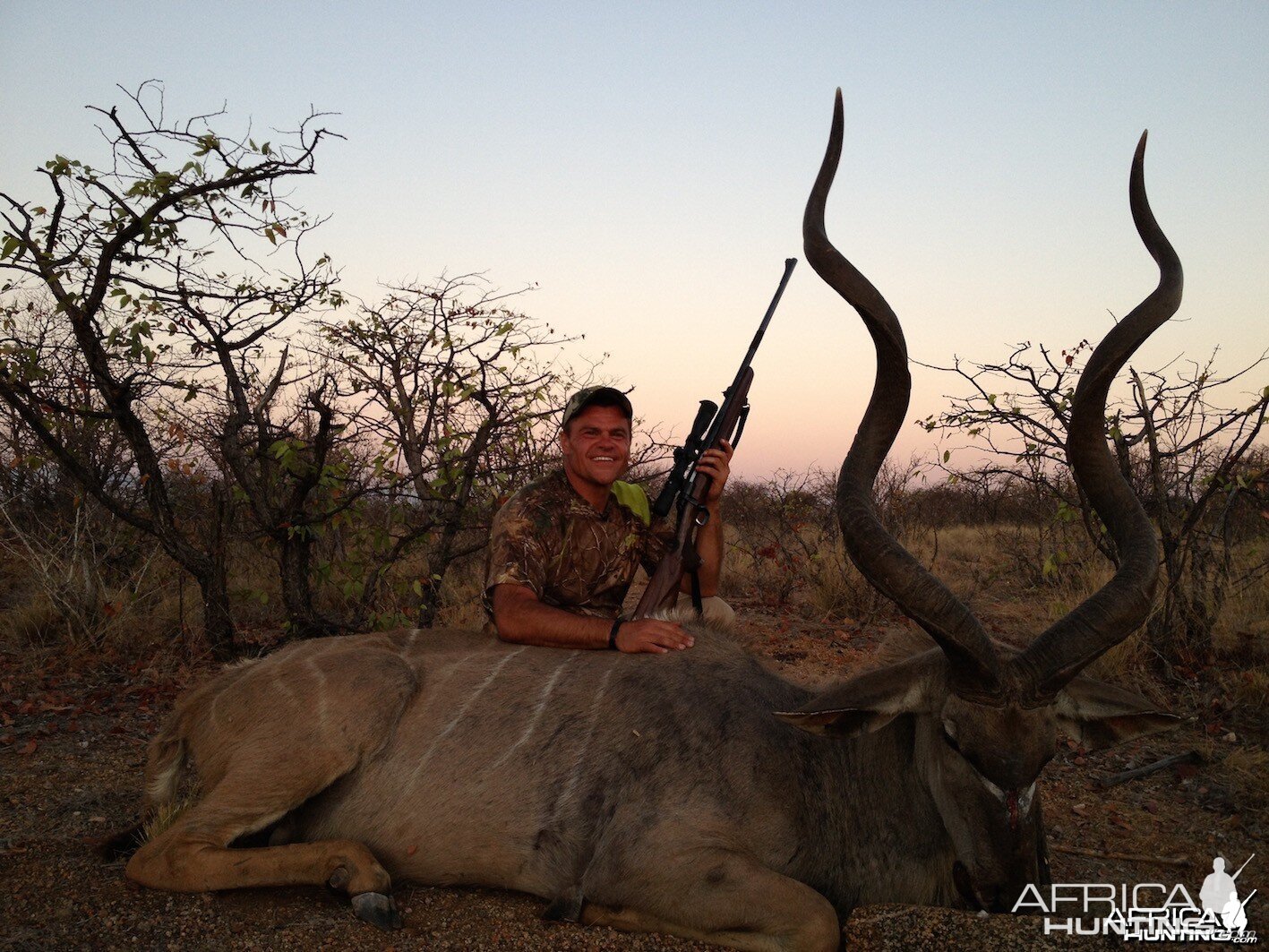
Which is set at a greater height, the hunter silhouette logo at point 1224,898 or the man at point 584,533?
the man at point 584,533

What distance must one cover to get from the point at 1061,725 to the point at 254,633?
5.41m

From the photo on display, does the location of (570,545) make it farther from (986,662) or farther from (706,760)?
(986,662)

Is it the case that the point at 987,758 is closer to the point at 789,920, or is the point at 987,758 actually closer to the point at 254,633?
the point at 789,920

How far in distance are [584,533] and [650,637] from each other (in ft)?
2.74

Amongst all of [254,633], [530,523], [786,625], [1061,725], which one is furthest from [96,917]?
[786,625]

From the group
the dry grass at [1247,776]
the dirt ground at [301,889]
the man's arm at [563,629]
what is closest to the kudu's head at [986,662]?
the dirt ground at [301,889]

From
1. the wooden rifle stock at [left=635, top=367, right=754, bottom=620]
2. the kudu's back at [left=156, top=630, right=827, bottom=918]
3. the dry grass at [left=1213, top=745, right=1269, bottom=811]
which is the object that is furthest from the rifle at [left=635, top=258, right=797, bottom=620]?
the dry grass at [left=1213, top=745, right=1269, bottom=811]

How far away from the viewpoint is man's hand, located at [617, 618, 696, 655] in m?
3.54

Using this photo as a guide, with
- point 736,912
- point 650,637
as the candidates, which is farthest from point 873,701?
point 650,637

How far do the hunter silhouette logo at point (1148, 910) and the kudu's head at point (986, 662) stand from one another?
0.49 ft

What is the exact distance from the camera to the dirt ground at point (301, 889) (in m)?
2.69

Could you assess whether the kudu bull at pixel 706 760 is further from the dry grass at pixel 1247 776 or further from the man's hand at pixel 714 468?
the dry grass at pixel 1247 776

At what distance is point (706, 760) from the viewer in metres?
3.13

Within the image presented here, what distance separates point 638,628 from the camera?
3564 mm
